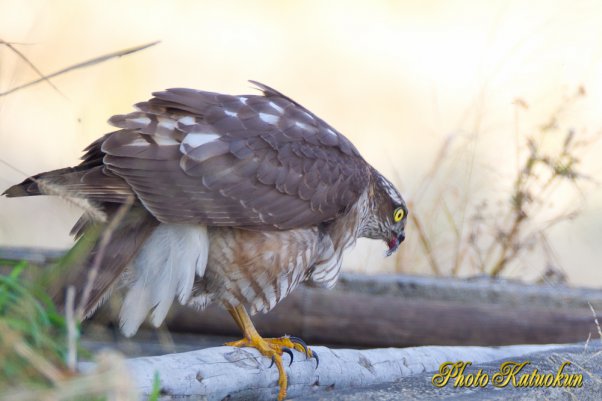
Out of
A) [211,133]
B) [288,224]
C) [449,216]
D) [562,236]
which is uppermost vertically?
[211,133]

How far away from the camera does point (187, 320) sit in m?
6.02

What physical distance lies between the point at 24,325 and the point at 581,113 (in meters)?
6.01

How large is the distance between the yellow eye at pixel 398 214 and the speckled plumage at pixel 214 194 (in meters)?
0.60

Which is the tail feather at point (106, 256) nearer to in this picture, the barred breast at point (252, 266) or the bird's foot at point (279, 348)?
the barred breast at point (252, 266)

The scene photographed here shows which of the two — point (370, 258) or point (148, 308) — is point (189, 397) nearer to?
point (148, 308)

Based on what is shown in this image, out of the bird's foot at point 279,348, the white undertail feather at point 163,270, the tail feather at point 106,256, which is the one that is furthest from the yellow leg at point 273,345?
the tail feather at point 106,256

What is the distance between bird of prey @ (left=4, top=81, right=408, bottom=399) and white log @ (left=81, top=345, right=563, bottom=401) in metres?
0.10

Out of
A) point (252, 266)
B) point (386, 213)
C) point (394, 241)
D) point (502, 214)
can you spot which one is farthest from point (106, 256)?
point (502, 214)

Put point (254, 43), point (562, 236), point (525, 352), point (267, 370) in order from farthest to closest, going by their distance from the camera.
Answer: point (254, 43), point (562, 236), point (525, 352), point (267, 370)

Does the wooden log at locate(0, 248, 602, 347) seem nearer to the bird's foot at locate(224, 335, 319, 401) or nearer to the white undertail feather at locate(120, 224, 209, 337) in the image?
the bird's foot at locate(224, 335, 319, 401)

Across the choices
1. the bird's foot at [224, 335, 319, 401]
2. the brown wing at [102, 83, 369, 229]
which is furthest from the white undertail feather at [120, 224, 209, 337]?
the bird's foot at [224, 335, 319, 401]

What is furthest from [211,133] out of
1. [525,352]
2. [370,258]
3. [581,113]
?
[581,113]

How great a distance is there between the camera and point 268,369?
3.76 meters

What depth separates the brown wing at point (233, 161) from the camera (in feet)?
12.3
